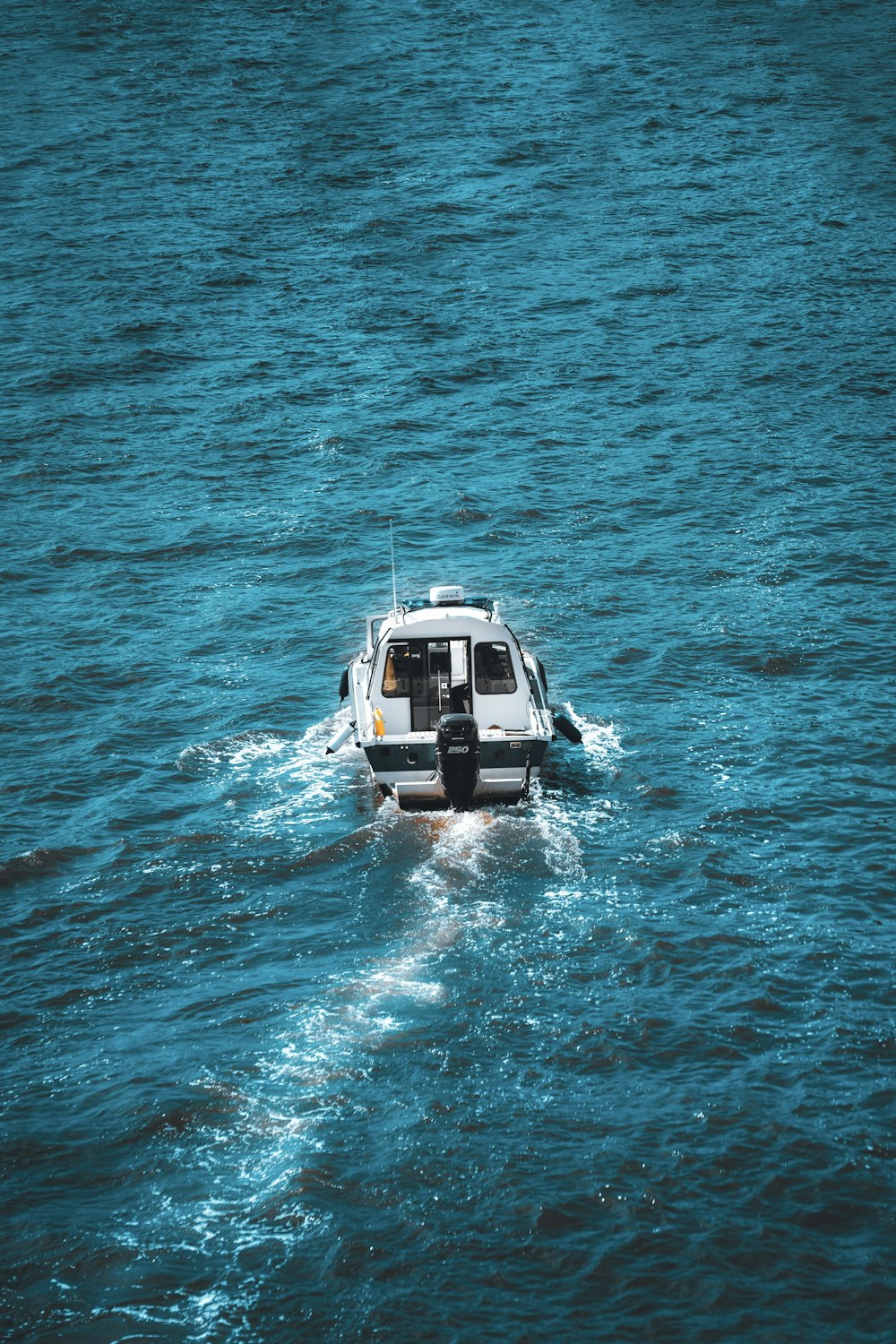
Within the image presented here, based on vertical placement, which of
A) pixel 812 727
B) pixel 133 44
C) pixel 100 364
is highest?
pixel 133 44

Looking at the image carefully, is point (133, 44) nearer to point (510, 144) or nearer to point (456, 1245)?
point (510, 144)

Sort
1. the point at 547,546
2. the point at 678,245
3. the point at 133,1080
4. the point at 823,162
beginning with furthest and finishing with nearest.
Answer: the point at 823,162
the point at 678,245
the point at 547,546
the point at 133,1080

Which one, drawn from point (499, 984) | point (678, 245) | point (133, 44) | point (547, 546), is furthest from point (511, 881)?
point (133, 44)

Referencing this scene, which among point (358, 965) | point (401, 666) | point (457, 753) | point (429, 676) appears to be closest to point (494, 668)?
point (429, 676)

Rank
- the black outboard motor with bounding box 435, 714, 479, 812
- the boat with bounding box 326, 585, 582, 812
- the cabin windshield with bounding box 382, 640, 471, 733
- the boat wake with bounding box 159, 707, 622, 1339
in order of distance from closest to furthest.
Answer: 1. the boat wake with bounding box 159, 707, 622, 1339
2. the black outboard motor with bounding box 435, 714, 479, 812
3. the boat with bounding box 326, 585, 582, 812
4. the cabin windshield with bounding box 382, 640, 471, 733

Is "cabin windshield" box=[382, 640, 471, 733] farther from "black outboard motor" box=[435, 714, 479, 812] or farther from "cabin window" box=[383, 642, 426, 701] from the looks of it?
"black outboard motor" box=[435, 714, 479, 812]

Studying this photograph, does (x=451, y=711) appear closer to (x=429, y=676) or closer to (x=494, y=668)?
(x=429, y=676)

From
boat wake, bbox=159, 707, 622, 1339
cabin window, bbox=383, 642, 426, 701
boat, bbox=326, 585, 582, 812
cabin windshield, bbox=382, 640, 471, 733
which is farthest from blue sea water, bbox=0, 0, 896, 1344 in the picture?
cabin window, bbox=383, 642, 426, 701
